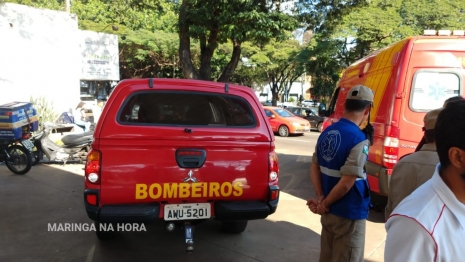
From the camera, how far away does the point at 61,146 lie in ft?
26.2

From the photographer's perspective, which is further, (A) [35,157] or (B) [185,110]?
(A) [35,157]

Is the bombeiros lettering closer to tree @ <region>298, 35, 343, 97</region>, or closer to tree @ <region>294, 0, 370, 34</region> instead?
tree @ <region>294, 0, 370, 34</region>

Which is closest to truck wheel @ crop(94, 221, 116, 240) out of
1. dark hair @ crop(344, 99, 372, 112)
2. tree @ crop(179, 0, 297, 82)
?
dark hair @ crop(344, 99, 372, 112)

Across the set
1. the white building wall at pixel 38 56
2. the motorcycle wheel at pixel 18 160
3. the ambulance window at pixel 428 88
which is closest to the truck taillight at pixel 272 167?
the ambulance window at pixel 428 88

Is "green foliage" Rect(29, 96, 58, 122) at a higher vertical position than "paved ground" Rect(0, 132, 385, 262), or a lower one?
higher

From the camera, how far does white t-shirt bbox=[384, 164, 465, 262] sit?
97cm

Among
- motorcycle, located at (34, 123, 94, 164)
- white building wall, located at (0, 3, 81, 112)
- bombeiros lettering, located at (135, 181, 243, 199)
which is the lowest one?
motorcycle, located at (34, 123, 94, 164)

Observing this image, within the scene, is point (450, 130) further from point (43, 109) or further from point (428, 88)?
point (43, 109)

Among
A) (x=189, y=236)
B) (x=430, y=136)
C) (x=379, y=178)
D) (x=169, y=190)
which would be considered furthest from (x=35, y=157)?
(x=430, y=136)

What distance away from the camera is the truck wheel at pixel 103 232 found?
3804 mm

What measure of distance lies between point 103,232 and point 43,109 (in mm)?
8879

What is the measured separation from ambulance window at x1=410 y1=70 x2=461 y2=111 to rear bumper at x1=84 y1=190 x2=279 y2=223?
2455 mm

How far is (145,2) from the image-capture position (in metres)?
11.7

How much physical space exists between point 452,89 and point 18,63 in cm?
1182
